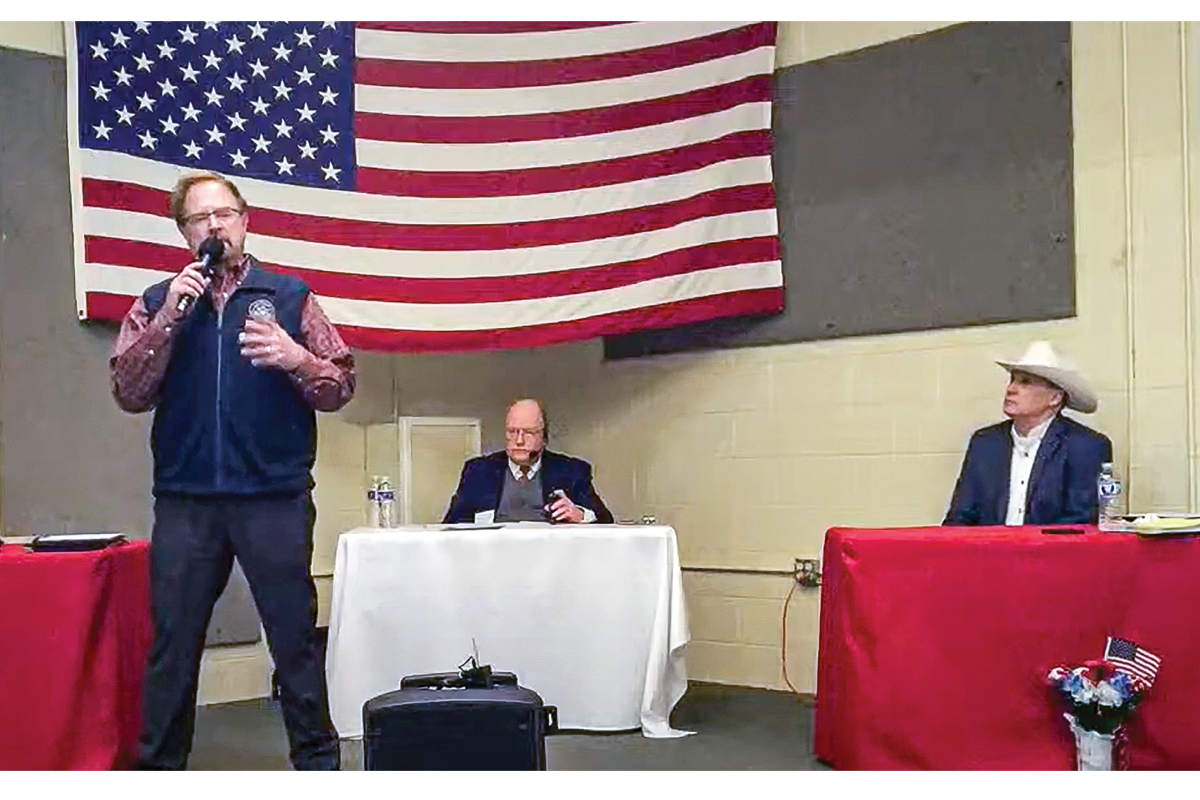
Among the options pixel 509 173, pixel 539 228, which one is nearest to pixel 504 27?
pixel 509 173

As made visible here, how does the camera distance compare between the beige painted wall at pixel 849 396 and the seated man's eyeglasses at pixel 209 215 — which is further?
the beige painted wall at pixel 849 396

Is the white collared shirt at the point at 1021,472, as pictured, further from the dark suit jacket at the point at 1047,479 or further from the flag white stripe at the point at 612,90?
the flag white stripe at the point at 612,90

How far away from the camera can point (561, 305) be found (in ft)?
14.2

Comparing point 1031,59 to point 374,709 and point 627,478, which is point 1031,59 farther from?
point 374,709

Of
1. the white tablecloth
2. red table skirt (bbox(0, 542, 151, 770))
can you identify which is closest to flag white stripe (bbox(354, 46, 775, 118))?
the white tablecloth

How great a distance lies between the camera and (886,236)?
4.25 metres

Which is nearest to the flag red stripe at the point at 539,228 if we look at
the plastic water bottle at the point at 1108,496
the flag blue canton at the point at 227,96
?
the flag blue canton at the point at 227,96

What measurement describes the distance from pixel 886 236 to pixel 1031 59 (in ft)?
2.14

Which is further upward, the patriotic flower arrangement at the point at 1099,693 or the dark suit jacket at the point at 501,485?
the dark suit jacket at the point at 501,485

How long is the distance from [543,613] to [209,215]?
1335 mm

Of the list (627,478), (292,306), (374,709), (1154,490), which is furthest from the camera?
(627,478)

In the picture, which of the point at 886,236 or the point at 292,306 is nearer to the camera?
the point at 292,306

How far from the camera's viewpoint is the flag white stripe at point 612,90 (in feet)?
14.1
